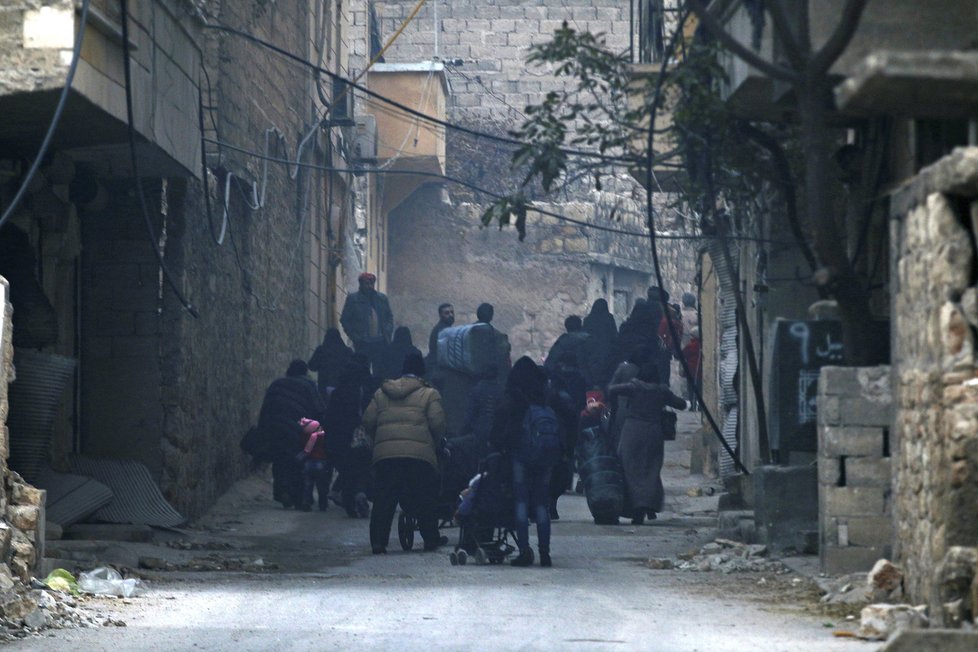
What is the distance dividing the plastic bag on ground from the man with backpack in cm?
290

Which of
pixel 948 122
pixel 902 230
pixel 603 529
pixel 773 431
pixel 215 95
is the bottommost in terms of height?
pixel 603 529

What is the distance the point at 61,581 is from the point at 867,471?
15.9 ft

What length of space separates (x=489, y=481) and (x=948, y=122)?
4.43m

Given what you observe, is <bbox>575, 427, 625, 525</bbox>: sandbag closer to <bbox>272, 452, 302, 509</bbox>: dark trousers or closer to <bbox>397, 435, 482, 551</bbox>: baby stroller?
<bbox>397, 435, 482, 551</bbox>: baby stroller

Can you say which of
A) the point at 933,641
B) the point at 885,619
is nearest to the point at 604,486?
the point at 885,619

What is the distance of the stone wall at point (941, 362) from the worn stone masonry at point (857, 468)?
5.39ft

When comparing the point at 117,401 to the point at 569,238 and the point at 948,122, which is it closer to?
the point at 948,122

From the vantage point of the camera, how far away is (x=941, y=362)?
811 cm

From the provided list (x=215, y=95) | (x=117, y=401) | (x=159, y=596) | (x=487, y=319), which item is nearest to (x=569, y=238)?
(x=487, y=319)

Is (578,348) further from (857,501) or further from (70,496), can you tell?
(857,501)

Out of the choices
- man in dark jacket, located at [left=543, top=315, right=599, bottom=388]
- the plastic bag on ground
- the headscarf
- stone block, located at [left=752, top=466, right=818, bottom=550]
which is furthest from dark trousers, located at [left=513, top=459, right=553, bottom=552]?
man in dark jacket, located at [left=543, top=315, right=599, bottom=388]

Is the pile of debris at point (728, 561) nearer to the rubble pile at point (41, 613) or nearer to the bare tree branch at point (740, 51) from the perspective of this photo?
the bare tree branch at point (740, 51)

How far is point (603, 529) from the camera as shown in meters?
15.5

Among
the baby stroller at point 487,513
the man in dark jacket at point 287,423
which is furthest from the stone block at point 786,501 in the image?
the man in dark jacket at point 287,423
